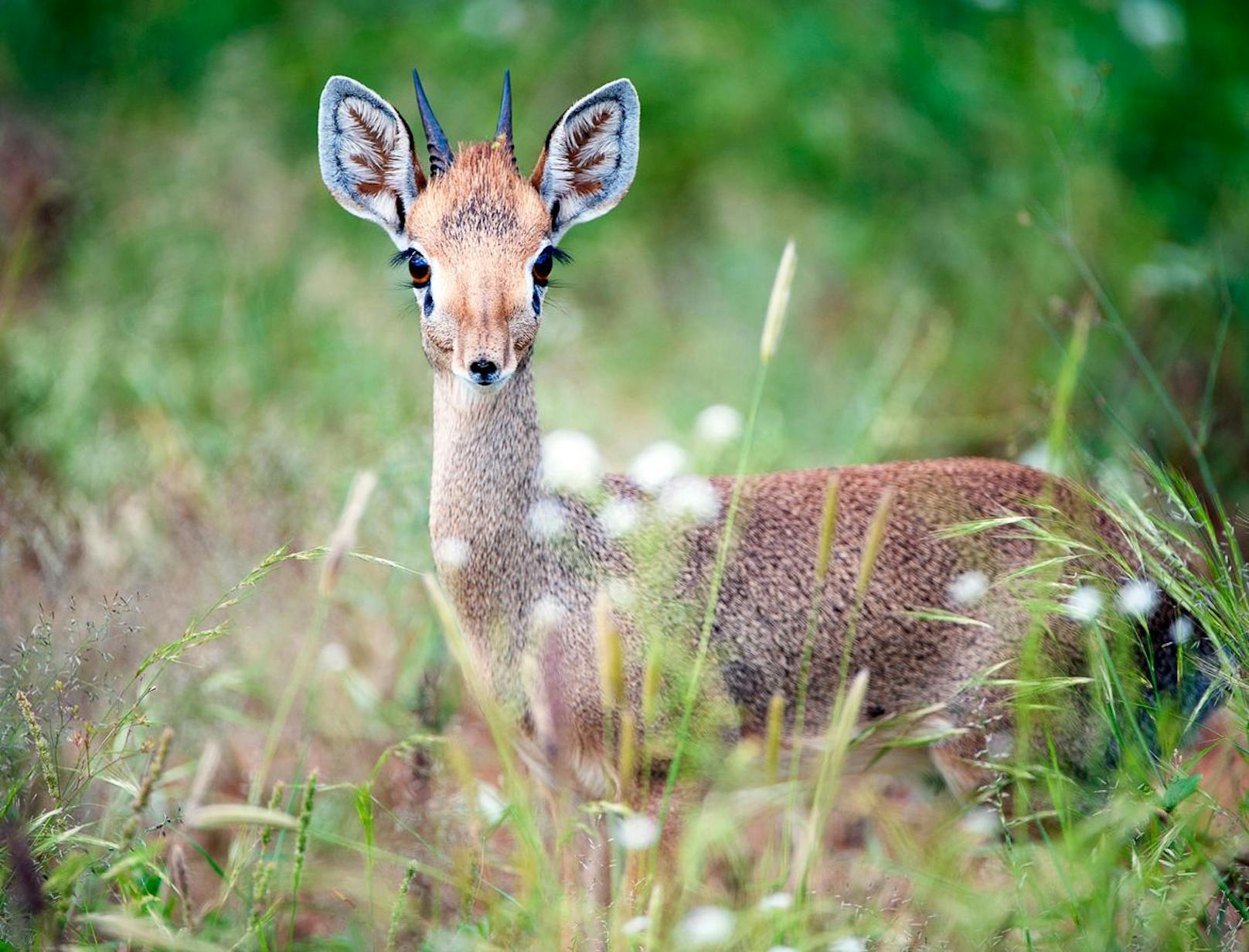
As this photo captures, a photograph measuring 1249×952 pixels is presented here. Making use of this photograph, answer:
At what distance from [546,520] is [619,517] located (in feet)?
0.84

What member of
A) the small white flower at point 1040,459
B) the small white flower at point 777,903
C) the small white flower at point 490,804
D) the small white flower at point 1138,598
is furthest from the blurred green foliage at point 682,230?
the small white flower at point 777,903

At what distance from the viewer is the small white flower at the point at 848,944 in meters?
2.79

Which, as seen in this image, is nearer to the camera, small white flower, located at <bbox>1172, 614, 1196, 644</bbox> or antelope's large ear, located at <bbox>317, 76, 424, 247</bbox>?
small white flower, located at <bbox>1172, 614, 1196, 644</bbox>

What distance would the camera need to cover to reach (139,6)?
877 centimetres

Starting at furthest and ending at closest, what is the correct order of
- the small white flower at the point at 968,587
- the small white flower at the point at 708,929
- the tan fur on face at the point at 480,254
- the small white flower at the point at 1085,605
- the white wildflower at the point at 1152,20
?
the white wildflower at the point at 1152,20, the small white flower at the point at 968,587, the tan fur on face at the point at 480,254, the small white flower at the point at 1085,605, the small white flower at the point at 708,929

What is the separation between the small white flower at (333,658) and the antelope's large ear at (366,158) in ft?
4.91

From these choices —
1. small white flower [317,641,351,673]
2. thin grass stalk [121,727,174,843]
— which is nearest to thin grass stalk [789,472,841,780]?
thin grass stalk [121,727,174,843]

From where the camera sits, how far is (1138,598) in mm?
3338

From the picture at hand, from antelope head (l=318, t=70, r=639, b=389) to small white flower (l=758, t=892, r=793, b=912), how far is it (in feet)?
4.62

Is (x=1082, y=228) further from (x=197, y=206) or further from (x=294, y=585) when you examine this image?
(x=197, y=206)

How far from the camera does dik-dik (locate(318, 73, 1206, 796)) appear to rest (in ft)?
11.6

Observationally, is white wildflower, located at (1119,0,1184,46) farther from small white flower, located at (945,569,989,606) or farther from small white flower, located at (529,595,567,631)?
small white flower, located at (529,595,567,631)

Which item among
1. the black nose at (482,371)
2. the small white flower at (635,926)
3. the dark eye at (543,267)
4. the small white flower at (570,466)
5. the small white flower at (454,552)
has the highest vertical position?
the dark eye at (543,267)

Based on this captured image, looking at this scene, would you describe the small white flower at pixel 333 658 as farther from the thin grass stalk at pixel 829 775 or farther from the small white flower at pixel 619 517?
the thin grass stalk at pixel 829 775
